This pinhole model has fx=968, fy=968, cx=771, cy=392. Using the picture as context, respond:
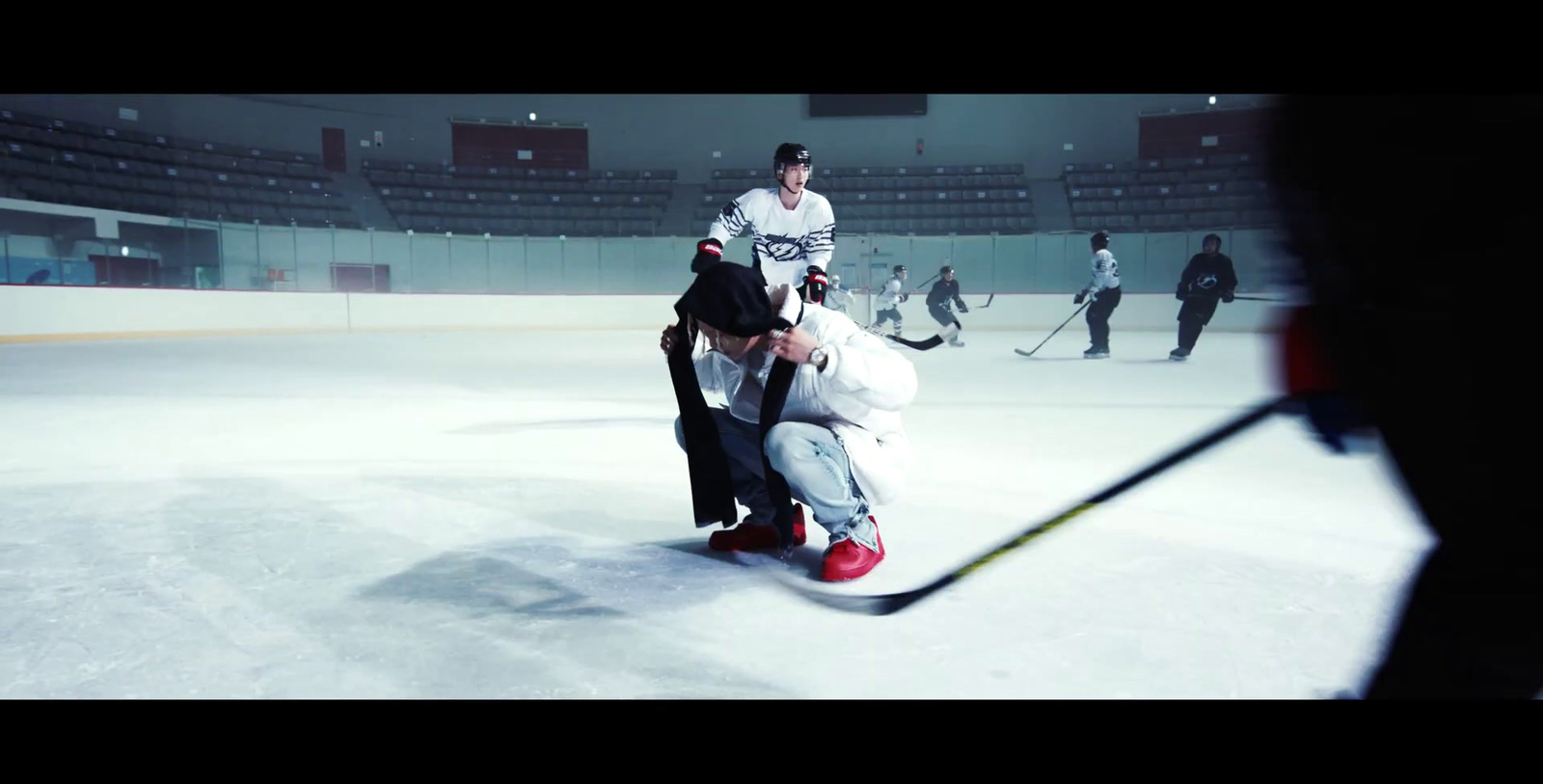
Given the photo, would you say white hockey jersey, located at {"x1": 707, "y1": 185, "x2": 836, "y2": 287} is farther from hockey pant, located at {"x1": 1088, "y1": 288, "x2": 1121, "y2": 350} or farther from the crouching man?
hockey pant, located at {"x1": 1088, "y1": 288, "x2": 1121, "y2": 350}

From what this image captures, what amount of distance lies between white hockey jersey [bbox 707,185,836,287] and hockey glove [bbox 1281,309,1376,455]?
3.73 meters

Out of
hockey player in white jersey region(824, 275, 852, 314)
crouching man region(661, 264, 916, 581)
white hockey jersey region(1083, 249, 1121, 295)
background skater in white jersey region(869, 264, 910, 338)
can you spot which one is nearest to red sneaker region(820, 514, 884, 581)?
crouching man region(661, 264, 916, 581)

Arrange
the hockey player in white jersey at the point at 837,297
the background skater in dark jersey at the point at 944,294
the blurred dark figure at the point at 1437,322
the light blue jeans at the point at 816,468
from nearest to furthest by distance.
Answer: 1. the blurred dark figure at the point at 1437,322
2. the light blue jeans at the point at 816,468
3. the background skater in dark jersey at the point at 944,294
4. the hockey player in white jersey at the point at 837,297

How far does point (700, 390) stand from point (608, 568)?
489mm

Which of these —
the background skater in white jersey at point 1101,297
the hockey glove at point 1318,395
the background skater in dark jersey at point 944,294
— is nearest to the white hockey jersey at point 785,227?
the hockey glove at point 1318,395

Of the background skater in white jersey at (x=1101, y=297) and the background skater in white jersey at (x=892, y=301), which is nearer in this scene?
the background skater in white jersey at (x=1101, y=297)

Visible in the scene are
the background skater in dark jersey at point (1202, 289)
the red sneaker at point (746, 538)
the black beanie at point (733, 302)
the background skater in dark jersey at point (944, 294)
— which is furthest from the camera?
the background skater in dark jersey at point (944, 294)

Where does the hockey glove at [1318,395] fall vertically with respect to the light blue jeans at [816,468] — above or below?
above

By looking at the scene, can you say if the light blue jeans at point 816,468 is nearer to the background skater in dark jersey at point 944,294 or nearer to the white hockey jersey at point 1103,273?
the white hockey jersey at point 1103,273

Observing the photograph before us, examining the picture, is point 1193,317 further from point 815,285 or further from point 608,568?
point 608,568

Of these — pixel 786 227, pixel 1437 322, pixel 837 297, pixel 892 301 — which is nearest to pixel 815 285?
pixel 786 227

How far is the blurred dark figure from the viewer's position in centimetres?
101

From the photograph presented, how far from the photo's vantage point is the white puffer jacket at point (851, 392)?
6.88ft
